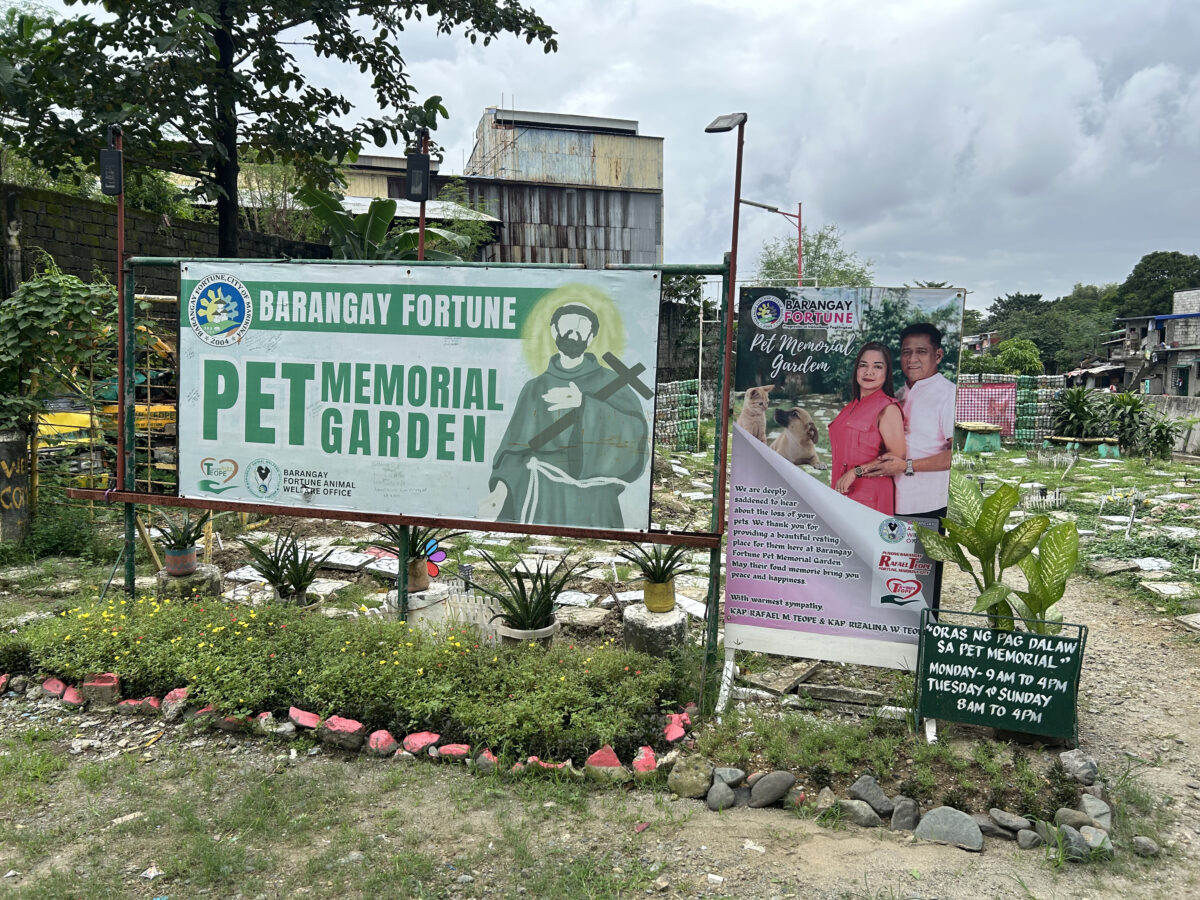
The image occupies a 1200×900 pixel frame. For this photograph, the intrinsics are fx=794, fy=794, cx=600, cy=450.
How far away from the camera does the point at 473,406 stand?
16.6 feet

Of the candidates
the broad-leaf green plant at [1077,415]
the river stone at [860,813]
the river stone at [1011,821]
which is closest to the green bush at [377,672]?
the river stone at [860,813]

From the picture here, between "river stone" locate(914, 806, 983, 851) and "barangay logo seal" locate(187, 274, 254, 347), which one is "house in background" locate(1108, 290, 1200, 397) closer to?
"river stone" locate(914, 806, 983, 851)

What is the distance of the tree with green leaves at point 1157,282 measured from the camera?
5578cm

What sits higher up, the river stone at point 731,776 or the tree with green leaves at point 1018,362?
the tree with green leaves at point 1018,362

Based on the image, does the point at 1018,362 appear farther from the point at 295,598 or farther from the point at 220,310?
the point at 220,310

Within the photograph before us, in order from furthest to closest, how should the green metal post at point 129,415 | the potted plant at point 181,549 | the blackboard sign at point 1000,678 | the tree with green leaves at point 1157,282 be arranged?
the tree with green leaves at point 1157,282, the potted plant at point 181,549, the green metal post at point 129,415, the blackboard sign at point 1000,678

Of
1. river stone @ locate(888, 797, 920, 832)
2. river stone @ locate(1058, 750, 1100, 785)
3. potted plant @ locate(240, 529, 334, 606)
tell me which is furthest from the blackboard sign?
potted plant @ locate(240, 529, 334, 606)

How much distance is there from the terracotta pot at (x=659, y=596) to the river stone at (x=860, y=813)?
1.79 meters

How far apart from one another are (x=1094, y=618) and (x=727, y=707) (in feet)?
14.2

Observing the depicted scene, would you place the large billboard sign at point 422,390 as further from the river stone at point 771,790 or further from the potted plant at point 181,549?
the river stone at point 771,790

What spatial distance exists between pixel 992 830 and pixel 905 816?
362 millimetres

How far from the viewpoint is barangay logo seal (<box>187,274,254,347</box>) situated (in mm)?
5445

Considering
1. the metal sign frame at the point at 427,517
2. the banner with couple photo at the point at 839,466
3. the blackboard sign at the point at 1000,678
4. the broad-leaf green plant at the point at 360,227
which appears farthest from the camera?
the broad-leaf green plant at the point at 360,227

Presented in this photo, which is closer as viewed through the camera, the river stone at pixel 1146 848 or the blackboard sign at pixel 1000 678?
the river stone at pixel 1146 848
